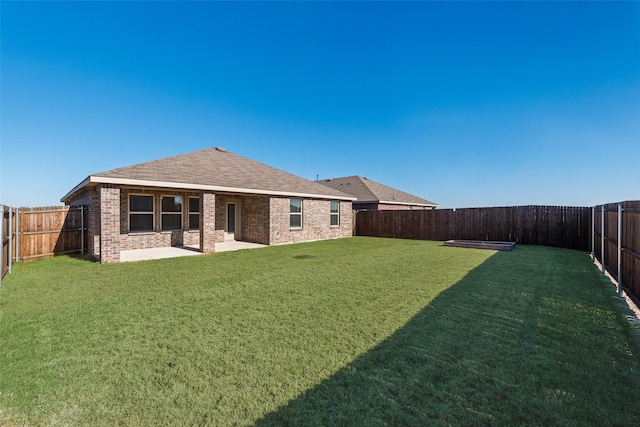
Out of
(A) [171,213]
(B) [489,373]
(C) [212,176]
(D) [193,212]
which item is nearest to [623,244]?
(B) [489,373]

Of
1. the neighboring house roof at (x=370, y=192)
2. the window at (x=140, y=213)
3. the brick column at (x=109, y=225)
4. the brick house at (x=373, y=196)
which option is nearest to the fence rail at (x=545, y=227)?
the brick house at (x=373, y=196)

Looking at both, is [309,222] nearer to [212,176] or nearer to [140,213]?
[212,176]

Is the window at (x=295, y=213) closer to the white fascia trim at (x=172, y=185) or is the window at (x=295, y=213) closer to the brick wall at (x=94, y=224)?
the white fascia trim at (x=172, y=185)

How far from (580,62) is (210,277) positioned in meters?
17.0

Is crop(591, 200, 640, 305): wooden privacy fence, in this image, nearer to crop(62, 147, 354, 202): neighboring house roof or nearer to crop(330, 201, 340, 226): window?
crop(62, 147, 354, 202): neighboring house roof

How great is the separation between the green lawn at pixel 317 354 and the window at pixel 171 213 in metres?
6.17

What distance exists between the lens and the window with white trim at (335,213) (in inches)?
701

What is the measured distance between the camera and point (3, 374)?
268 cm

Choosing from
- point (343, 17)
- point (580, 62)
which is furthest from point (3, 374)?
point (580, 62)

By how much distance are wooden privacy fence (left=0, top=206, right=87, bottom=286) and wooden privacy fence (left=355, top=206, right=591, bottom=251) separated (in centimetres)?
1556

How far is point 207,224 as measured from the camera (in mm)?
11047

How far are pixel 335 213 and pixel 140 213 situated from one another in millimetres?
10844

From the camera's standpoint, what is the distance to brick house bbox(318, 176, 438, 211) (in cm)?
2311

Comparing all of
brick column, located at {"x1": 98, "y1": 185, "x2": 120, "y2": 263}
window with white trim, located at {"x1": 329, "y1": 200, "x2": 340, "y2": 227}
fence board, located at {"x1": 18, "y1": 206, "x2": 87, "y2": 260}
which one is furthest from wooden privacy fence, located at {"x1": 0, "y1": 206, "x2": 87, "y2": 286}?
window with white trim, located at {"x1": 329, "y1": 200, "x2": 340, "y2": 227}
